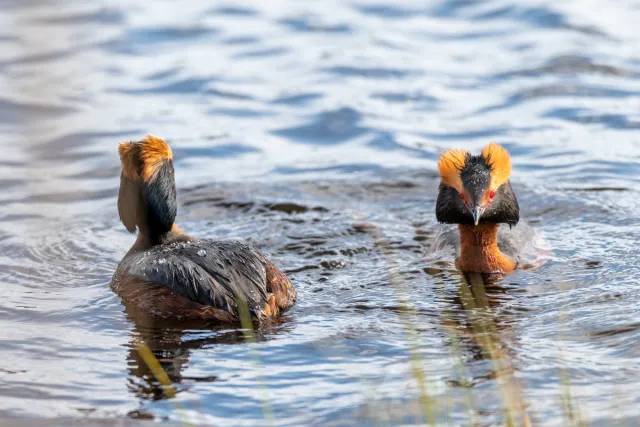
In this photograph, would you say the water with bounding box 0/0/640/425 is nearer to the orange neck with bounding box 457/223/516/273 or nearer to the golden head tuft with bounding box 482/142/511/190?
the orange neck with bounding box 457/223/516/273

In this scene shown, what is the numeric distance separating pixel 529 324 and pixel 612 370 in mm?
1068

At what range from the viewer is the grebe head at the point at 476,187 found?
8.25 meters

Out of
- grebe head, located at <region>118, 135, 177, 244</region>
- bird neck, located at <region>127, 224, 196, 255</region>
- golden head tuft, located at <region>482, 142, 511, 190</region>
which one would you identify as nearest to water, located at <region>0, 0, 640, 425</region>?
bird neck, located at <region>127, 224, 196, 255</region>

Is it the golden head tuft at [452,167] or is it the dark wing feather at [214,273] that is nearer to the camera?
the dark wing feather at [214,273]

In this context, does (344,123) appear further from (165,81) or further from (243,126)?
(165,81)

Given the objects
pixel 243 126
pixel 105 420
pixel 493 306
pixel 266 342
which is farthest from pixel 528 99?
pixel 105 420

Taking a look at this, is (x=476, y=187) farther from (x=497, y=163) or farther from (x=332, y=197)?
(x=332, y=197)

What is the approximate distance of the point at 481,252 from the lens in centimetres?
855

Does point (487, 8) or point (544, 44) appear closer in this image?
point (544, 44)

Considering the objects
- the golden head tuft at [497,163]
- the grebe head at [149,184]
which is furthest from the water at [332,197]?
the golden head tuft at [497,163]

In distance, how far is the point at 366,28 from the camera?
17.0 meters

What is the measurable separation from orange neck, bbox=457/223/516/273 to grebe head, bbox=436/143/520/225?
10 cm

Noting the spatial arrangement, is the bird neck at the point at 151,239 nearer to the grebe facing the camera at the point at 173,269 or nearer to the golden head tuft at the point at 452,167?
the grebe facing the camera at the point at 173,269

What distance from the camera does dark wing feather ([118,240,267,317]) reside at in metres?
7.06
